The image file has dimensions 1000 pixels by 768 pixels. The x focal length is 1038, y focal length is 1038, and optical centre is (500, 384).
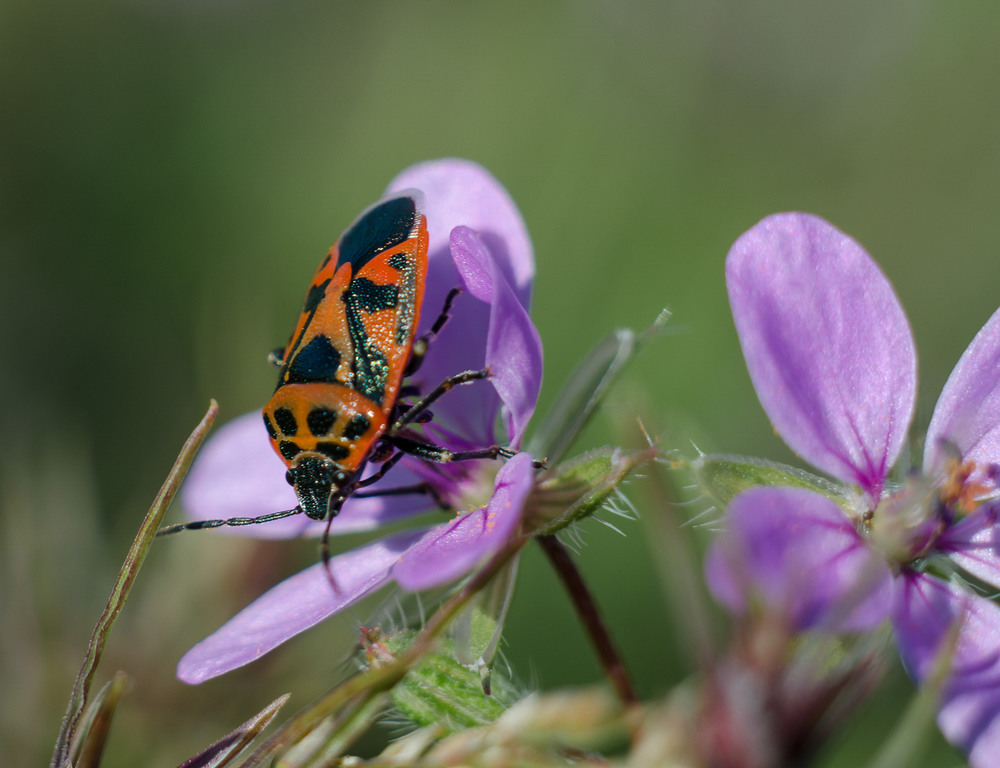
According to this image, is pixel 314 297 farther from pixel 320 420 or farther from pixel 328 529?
pixel 328 529

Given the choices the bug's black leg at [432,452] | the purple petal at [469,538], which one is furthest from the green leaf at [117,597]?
the bug's black leg at [432,452]

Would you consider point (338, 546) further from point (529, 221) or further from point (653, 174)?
point (653, 174)

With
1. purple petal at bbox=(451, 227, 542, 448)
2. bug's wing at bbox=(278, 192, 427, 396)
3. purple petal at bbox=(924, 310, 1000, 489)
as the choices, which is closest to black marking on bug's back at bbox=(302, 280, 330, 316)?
bug's wing at bbox=(278, 192, 427, 396)

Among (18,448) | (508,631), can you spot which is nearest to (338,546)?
(508,631)

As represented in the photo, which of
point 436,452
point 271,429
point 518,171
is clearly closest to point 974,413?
point 436,452

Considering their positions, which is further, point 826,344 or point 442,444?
point 442,444
